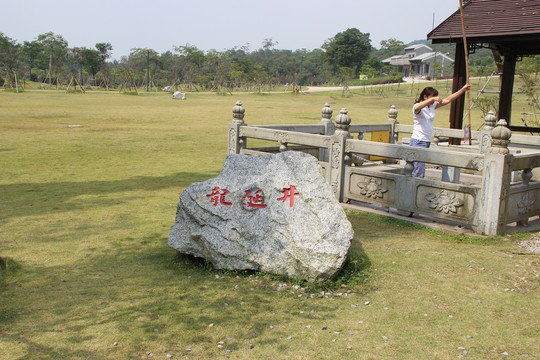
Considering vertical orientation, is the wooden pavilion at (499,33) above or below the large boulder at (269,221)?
above

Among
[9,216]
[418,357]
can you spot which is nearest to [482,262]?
[418,357]

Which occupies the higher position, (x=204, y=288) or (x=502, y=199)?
(x=502, y=199)

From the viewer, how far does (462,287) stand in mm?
5512

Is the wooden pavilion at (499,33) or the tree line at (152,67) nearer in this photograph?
the wooden pavilion at (499,33)

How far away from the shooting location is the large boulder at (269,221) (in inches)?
211

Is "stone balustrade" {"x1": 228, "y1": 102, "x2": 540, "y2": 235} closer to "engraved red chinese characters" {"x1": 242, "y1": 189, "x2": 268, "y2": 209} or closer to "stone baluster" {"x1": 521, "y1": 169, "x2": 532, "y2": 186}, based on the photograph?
"stone baluster" {"x1": 521, "y1": 169, "x2": 532, "y2": 186}

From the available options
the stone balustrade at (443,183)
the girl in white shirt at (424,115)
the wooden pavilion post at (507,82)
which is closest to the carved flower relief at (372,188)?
the stone balustrade at (443,183)

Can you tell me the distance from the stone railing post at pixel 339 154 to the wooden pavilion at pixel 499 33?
5921mm

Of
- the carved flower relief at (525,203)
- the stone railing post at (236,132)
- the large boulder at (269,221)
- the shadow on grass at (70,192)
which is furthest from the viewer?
the stone railing post at (236,132)

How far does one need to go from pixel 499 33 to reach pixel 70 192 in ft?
34.0

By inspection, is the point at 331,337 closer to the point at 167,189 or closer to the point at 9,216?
the point at 9,216

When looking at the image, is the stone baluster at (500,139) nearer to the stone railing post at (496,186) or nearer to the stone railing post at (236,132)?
the stone railing post at (496,186)

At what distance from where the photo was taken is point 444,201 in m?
7.56

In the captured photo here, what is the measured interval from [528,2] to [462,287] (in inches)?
426
